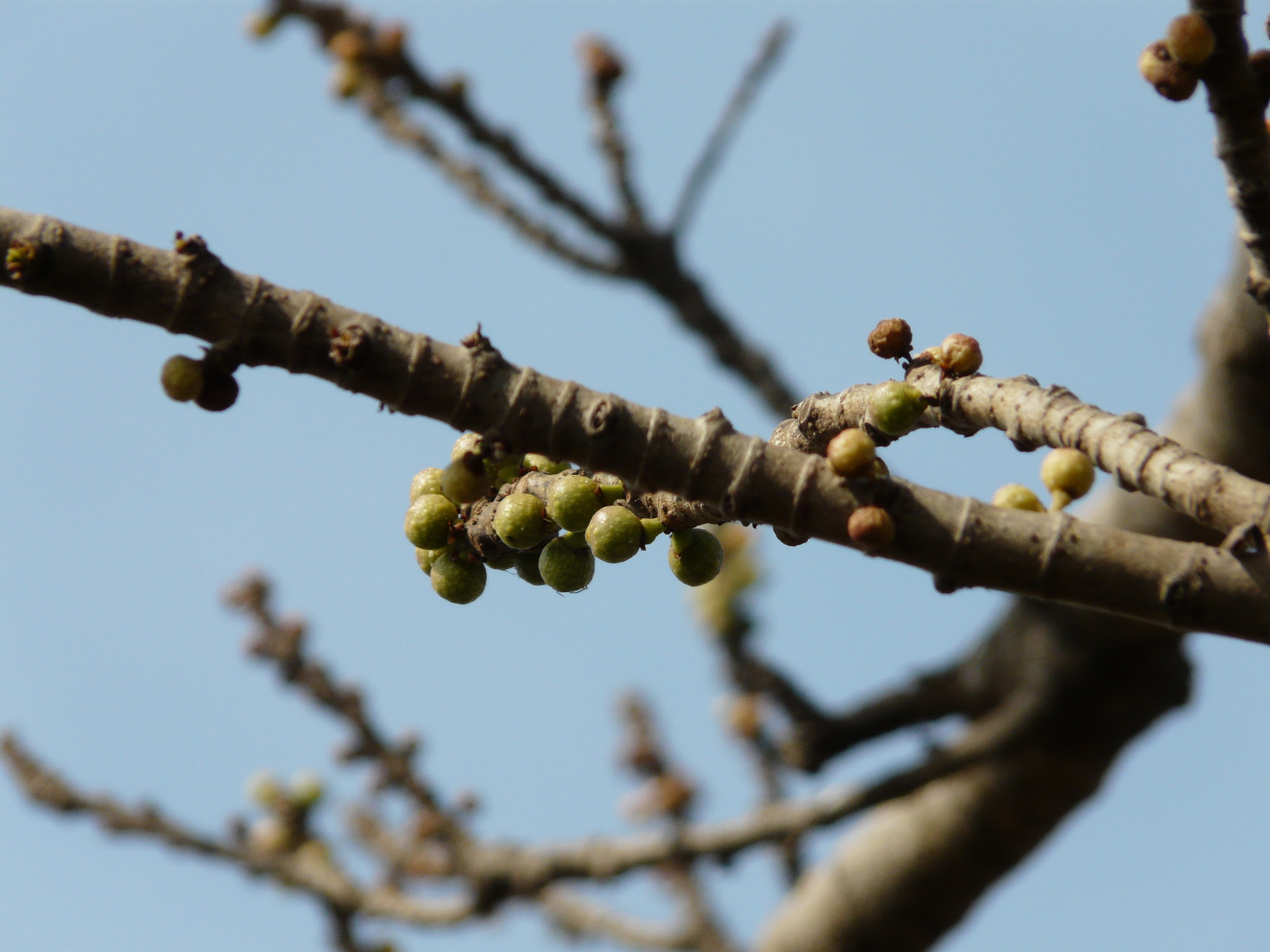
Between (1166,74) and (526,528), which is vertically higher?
(1166,74)

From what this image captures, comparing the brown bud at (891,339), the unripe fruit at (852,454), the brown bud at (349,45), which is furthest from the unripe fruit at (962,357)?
the brown bud at (349,45)

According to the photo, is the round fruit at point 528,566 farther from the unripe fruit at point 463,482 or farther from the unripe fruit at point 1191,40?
the unripe fruit at point 1191,40

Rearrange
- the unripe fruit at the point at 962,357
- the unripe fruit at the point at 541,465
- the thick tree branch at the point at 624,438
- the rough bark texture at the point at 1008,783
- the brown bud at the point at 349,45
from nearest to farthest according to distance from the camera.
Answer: the thick tree branch at the point at 624,438, the unripe fruit at the point at 962,357, the unripe fruit at the point at 541,465, the rough bark texture at the point at 1008,783, the brown bud at the point at 349,45

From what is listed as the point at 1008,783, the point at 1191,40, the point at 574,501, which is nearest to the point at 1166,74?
the point at 1191,40

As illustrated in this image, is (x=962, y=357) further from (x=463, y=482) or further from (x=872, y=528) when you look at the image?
(x=463, y=482)

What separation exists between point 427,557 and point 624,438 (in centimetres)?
71

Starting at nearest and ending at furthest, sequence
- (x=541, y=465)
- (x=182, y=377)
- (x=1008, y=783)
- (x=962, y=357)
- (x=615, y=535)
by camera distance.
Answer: (x=182, y=377) < (x=615, y=535) < (x=962, y=357) < (x=541, y=465) < (x=1008, y=783)

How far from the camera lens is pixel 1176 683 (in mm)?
6121

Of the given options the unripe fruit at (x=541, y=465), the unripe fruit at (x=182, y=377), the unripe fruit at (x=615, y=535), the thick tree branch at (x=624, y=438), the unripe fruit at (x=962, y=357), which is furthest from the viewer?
the unripe fruit at (x=541, y=465)

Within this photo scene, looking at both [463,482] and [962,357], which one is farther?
[962,357]

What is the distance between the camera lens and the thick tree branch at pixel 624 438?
171 cm

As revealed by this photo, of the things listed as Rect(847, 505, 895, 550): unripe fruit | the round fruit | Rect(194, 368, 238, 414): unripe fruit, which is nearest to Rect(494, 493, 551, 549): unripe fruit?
the round fruit

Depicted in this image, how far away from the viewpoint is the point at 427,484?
2.31m

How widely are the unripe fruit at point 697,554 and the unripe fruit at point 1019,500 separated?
536 mm
